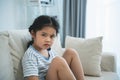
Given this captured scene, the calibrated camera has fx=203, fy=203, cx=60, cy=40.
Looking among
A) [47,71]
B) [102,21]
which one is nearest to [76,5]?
[102,21]

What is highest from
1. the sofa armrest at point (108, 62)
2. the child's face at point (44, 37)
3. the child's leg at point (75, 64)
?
the child's face at point (44, 37)

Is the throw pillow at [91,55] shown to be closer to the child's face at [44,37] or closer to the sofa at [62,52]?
the sofa at [62,52]

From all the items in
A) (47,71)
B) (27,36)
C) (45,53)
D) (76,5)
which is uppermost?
(76,5)

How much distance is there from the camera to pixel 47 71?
1.50m

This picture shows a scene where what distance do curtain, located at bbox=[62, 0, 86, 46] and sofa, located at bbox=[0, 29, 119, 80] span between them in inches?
32.0

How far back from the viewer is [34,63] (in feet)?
4.68

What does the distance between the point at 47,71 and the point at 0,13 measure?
169 centimetres

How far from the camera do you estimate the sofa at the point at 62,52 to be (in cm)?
138

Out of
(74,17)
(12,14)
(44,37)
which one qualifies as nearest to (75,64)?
(44,37)

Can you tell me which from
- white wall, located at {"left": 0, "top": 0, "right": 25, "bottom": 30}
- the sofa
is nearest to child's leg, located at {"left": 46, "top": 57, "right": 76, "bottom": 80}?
the sofa

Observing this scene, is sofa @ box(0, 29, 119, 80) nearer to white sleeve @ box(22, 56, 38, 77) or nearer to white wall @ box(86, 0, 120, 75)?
white sleeve @ box(22, 56, 38, 77)

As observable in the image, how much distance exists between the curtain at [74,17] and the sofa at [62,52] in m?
0.81

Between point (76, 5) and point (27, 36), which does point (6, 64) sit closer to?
point (27, 36)

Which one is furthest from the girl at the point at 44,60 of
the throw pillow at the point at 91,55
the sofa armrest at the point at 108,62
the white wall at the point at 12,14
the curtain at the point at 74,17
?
the white wall at the point at 12,14
